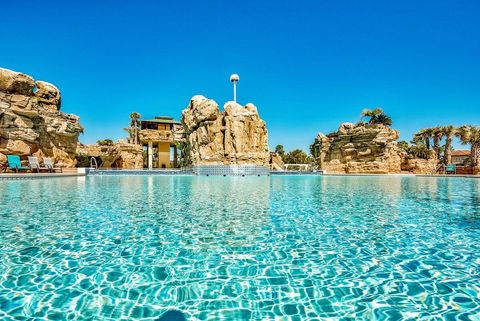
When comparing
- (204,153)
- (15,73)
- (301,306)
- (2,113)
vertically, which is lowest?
(301,306)

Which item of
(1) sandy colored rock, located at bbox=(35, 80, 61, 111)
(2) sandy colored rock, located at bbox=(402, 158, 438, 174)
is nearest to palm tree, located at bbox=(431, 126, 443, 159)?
(2) sandy colored rock, located at bbox=(402, 158, 438, 174)

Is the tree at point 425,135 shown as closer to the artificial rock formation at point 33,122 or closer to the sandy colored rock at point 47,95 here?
the artificial rock formation at point 33,122

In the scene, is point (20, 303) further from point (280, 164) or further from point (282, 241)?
point (280, 164)

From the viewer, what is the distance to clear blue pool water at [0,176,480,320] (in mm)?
2266

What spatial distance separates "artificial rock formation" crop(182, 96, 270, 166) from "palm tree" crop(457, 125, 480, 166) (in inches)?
839

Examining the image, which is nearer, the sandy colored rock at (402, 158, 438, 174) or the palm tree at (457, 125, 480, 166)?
the palm tree at (457, 125, 480, 166)

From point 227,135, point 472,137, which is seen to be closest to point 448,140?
point 472,137

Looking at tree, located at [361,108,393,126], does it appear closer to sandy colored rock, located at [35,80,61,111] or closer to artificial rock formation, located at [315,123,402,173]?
artificial rock formation, located at [315,123,402,173]

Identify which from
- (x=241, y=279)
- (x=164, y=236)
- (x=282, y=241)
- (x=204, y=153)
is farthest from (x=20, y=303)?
(x=204, y=153)

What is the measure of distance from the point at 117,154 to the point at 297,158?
33781 millimetres

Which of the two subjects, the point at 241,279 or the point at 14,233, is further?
the point at 14,233

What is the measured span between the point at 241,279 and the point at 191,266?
0.68 meters

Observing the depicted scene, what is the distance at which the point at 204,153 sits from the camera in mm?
28016

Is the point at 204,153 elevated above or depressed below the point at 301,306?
above
